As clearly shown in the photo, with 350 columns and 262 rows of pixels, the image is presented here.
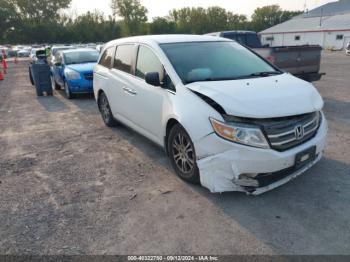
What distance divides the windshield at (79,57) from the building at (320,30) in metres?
43.8

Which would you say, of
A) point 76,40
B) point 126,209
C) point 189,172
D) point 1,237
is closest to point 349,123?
point 189,172

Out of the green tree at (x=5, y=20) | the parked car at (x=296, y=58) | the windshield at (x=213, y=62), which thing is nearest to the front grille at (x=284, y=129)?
the windshield at (x=213, y=62)

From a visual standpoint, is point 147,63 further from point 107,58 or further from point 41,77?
point 41,77

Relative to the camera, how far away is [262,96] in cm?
346

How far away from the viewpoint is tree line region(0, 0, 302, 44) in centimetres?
6569

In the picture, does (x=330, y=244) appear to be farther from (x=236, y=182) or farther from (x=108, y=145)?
(x=108, y=145)

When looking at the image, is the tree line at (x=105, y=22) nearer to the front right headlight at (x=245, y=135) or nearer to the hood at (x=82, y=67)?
the hood at (x=82, y=67)

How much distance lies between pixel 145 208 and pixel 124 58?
2.92 m

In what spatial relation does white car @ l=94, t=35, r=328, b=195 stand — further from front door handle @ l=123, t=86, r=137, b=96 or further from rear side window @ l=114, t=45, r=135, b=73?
rear side window @ l=114, t=45, r=135, b=73

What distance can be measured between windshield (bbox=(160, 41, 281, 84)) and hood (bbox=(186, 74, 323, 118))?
27cm

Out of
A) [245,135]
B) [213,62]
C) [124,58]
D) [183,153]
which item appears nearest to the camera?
[245,135]

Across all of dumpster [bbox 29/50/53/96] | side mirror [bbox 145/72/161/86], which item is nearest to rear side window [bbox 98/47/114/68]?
side mirror [bbox 145/72/161/86]

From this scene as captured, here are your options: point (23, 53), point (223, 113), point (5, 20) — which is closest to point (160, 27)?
point (5, 20)

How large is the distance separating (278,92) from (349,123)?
Result: 355 centimetres
